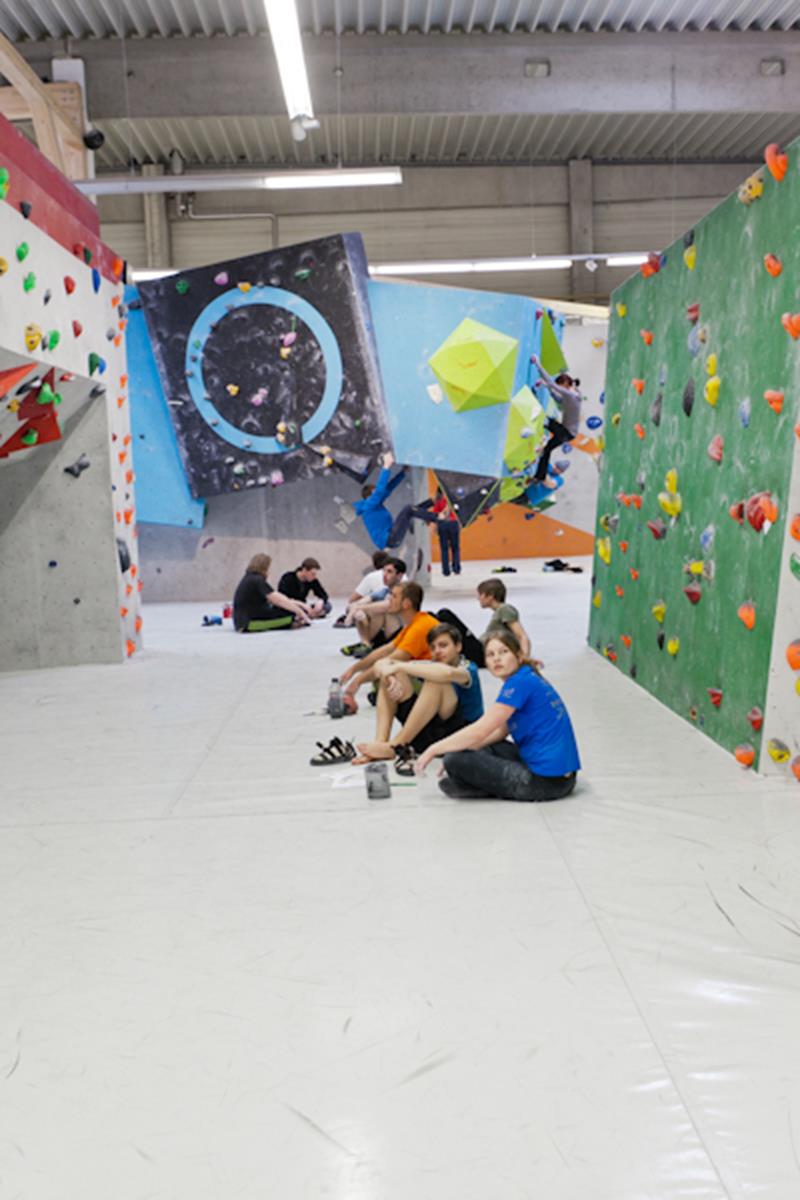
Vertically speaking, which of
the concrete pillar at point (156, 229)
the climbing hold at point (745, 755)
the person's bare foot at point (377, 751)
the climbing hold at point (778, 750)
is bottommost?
the person's bare foot at point (377, 751)

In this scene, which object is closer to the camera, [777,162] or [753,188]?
[777,162]

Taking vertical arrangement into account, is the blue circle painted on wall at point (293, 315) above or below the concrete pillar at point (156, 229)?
below

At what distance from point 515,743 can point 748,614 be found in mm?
1190

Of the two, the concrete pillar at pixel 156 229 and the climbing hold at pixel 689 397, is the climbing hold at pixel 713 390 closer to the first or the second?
the climbing hold at pixel 689 397

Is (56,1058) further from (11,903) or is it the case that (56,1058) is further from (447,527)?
(447,527)

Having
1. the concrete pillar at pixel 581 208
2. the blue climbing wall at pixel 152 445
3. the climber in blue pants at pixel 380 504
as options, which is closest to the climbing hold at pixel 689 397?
the climber in blue pants at pixel 380 504

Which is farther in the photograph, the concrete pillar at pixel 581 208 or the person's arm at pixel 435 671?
the concrete pillar at pixel 581 208

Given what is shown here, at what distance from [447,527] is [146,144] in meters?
6.95

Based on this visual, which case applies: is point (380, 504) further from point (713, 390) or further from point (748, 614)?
point (748, 614)

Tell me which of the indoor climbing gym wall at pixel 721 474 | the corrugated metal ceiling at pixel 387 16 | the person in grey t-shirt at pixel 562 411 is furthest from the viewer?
the person in grey t-shirt at pixel 562 411

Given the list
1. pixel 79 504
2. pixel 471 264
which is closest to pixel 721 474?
pixel 79 504

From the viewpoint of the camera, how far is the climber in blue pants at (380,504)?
459 inches

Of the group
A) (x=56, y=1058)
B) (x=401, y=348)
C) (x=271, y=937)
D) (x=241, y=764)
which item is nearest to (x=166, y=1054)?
(x=56, y=1058)

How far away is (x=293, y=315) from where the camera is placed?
11508mm
